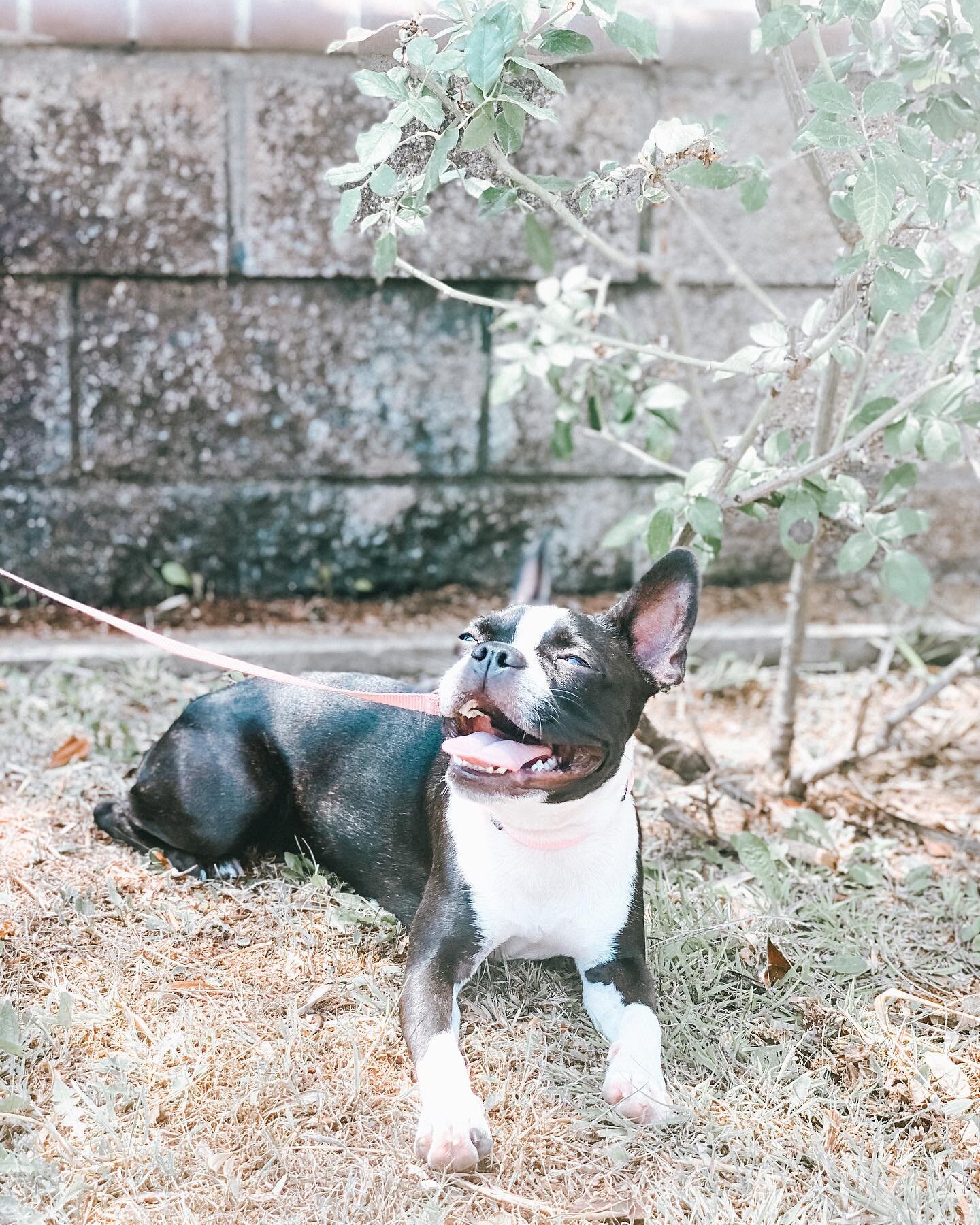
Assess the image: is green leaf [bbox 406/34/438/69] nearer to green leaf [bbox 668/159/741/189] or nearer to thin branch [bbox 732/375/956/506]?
green leaf [bbox 668/159/741/189]

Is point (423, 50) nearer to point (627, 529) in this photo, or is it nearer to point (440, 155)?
point (440, 155)

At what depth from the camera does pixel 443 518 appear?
14.3 feet

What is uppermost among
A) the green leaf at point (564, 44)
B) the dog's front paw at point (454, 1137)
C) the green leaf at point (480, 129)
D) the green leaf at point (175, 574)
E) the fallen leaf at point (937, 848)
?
the green leaf at point (564, 44)

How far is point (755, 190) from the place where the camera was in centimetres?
254

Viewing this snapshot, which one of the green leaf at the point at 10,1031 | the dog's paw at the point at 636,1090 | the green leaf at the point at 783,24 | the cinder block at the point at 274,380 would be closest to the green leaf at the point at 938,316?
the green leaf at the point at 783,24

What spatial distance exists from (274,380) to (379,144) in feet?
6.63

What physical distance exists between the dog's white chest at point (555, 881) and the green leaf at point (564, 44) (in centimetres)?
128

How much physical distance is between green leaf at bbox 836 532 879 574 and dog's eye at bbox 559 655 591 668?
0.77 meters

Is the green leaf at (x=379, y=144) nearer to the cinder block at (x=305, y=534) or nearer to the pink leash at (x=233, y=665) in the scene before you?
the pink leash at (x=233, y=665)

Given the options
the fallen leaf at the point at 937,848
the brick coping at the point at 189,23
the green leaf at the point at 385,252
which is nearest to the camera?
the green leaf at the point at 385,252

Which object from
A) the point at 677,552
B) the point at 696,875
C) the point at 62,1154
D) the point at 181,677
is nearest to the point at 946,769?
the point at 696,875

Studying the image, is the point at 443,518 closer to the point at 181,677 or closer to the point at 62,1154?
the point at 181,677

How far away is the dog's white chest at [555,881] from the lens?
2.30 meters

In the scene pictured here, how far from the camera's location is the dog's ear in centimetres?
238
